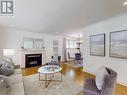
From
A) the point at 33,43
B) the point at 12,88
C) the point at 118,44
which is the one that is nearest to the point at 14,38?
the point at 33,43

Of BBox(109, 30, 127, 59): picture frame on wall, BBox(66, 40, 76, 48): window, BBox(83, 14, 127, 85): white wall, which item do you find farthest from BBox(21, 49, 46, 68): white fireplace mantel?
BBox(109, 30, 127, 59): picture frame on wall

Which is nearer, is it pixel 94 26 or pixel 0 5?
pixel 0 5

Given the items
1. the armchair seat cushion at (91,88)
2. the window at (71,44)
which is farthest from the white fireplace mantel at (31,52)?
the armchair seat cushion at (91,88)

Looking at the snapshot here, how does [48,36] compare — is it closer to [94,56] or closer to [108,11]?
[94,56]

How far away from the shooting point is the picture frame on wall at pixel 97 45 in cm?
404

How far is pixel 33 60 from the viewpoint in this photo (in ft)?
21.7

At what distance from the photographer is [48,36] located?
7.53m

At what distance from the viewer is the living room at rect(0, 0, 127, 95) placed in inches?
95.4

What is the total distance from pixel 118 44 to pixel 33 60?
205 inches

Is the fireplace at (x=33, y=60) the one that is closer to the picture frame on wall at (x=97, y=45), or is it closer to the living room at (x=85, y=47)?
the living room at (x=85, y=47)

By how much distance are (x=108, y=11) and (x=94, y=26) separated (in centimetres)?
146

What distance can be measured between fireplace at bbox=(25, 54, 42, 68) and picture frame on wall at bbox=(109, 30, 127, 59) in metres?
4.78

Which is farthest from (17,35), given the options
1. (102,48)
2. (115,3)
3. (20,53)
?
(115,3)

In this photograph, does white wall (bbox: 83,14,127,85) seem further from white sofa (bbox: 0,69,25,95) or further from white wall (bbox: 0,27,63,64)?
white wall (bbox: 0,27,63,64)
